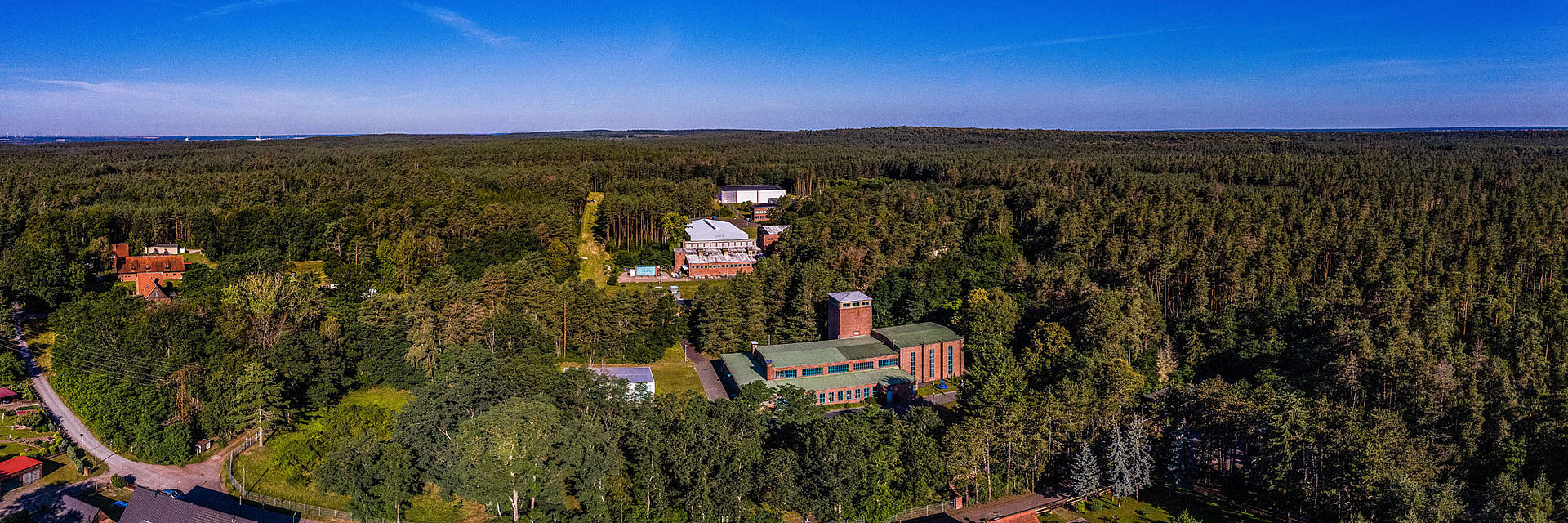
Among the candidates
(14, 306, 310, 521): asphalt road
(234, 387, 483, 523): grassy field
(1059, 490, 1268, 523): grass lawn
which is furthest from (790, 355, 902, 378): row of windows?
(14, 306, 310, 521): asphalt road

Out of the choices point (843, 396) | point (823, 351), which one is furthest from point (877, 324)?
point (843, 396)

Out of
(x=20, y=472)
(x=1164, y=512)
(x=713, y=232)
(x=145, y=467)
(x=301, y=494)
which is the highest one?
(x=713, y=232)

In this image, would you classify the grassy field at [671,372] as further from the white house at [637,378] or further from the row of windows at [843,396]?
the row of windows at [843,396]

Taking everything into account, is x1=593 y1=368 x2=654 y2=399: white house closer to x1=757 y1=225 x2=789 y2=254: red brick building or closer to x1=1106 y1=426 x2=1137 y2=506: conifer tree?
x1=1106 y1=426 x2=1137 y2=506: conifer tree

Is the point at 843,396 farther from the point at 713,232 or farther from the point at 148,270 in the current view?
the point at 148,270

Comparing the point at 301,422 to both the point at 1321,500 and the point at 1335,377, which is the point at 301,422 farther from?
the point at 1335,377

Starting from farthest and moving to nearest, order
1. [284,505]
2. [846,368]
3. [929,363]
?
[929,363]
[846,368]
[284,505]

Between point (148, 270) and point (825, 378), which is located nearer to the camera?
point (825, 378)

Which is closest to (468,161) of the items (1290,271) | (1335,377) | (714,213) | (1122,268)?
(714,213)
